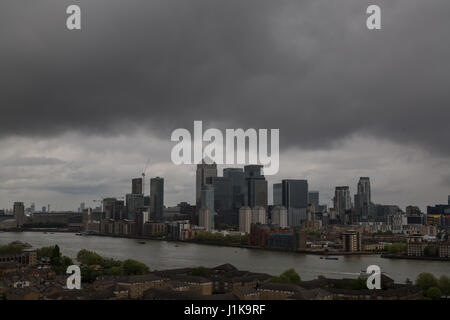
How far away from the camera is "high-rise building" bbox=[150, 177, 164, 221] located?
65750mm

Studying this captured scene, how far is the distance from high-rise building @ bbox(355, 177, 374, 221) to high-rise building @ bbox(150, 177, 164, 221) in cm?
2541

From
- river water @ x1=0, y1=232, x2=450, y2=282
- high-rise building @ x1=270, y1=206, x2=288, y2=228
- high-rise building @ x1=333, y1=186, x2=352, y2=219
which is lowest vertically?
river water @ x1=0, y1=232, x2=450, y2=282

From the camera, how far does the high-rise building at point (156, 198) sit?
65.8m

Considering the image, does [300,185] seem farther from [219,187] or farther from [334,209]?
[219,187]

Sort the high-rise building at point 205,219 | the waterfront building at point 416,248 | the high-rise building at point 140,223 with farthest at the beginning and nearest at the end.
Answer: the high-rise building at point 205,219 → the high-rise building at point 140,223 → the waterfront building at point 416,248

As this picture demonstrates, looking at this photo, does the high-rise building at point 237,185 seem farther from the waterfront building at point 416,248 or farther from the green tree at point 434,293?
the green tree at point 434,293

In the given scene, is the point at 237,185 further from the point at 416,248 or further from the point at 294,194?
the point at 416,248

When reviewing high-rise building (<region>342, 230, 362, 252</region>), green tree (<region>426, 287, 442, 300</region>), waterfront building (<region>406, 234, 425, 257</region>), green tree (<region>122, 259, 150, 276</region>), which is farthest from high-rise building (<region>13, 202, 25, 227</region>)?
green tree (<region>426, 287, 442, 300</region>)

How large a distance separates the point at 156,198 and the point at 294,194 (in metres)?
19.4

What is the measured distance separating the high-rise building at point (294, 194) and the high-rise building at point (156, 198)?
17096 mm

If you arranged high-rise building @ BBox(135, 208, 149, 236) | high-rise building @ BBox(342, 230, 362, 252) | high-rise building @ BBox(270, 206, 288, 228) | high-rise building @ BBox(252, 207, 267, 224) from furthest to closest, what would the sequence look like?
high-rise building @ BBox(270, 206, 288, 228) → high-rise building @ BBox(252, 207, 267, 224) → high-rise building @ BBox(135, 208, 149, 236) → high-rise building @ BBox(342, 230, 362, 252)

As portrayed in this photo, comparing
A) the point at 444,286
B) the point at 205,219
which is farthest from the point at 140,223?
the point at 444,286

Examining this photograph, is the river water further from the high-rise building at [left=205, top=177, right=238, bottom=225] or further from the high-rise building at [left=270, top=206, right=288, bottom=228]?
the high-rise building at [left=205, top=177, right=238, bottom=225]

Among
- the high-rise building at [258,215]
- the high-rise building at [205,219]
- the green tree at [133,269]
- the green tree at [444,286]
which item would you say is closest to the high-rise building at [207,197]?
the high-rise building at [205,219]
